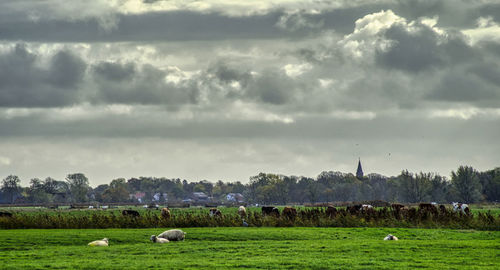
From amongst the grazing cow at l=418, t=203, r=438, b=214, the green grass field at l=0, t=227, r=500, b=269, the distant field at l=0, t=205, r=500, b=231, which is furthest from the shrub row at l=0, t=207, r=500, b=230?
the green grass field at l=0, t=227, r=500, b=269

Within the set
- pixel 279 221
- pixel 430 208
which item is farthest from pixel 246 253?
pixel 430 208

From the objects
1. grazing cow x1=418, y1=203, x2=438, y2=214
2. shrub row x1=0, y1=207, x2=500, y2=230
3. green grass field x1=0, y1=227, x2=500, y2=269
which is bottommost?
green grass field x1=0, y1=227, x2=500, y2=269

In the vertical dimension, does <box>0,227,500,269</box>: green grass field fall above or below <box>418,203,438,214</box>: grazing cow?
below

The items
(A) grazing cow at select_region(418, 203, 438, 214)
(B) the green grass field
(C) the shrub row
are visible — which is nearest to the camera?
(B) the green grass field

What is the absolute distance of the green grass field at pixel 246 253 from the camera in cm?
2458

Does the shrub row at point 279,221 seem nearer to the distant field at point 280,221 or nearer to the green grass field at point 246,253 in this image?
the distant field at point 280,221

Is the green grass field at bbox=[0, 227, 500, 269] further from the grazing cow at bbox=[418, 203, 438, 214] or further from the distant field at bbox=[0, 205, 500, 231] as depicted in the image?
the grazing cow at bbox=[418, 203, 438, 214]

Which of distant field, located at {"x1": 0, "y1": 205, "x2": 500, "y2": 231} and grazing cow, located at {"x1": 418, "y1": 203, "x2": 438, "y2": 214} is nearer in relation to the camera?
distant field, located at {"x1": 0, "y1": 205, "x2": 500, "y2": 231}

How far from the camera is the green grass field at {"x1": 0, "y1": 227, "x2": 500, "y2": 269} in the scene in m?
24.6

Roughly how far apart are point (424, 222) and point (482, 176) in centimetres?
13571

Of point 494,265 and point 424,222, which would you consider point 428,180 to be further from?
point 494,265

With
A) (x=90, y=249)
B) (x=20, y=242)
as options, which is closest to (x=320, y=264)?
(x=90, y=249)

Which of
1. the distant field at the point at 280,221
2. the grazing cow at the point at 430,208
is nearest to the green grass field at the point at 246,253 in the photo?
the distant field at the point at 280,221

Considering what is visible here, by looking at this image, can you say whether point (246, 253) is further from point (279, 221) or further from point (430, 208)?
point (430, 208)
